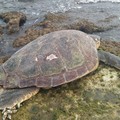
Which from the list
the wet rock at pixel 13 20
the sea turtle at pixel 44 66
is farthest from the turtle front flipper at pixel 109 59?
the wet rock at pixel 13 20

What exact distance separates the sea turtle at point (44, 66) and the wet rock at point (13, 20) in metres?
3.30

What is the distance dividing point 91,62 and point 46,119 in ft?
5.26

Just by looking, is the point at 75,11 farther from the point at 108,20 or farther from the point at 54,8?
the point at 108,20

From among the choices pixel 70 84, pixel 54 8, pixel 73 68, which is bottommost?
pixel 54 8

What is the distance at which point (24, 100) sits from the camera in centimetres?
511

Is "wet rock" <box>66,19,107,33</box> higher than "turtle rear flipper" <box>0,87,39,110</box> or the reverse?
the reverse

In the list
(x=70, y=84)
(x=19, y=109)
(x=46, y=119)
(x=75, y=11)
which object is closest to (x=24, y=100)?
(x=19, y=109)

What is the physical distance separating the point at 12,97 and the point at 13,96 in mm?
29

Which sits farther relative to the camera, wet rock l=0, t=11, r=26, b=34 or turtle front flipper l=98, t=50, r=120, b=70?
wet rock l=0, t=11, r=26, b=34

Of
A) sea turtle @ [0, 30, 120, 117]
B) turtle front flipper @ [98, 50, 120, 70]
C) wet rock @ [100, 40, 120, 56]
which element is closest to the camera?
sea turtle @ [0, 30, 120, 117]

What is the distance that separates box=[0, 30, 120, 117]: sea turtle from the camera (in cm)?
516

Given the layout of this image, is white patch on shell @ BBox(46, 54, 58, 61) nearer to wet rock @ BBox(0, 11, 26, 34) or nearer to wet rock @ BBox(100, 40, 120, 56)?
wet rock @ BBox(100, 40, 120, 56)

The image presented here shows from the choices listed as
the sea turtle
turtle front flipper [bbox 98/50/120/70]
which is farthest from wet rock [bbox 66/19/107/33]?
the sea turtle

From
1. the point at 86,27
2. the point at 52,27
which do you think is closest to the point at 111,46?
the point at 86,27
